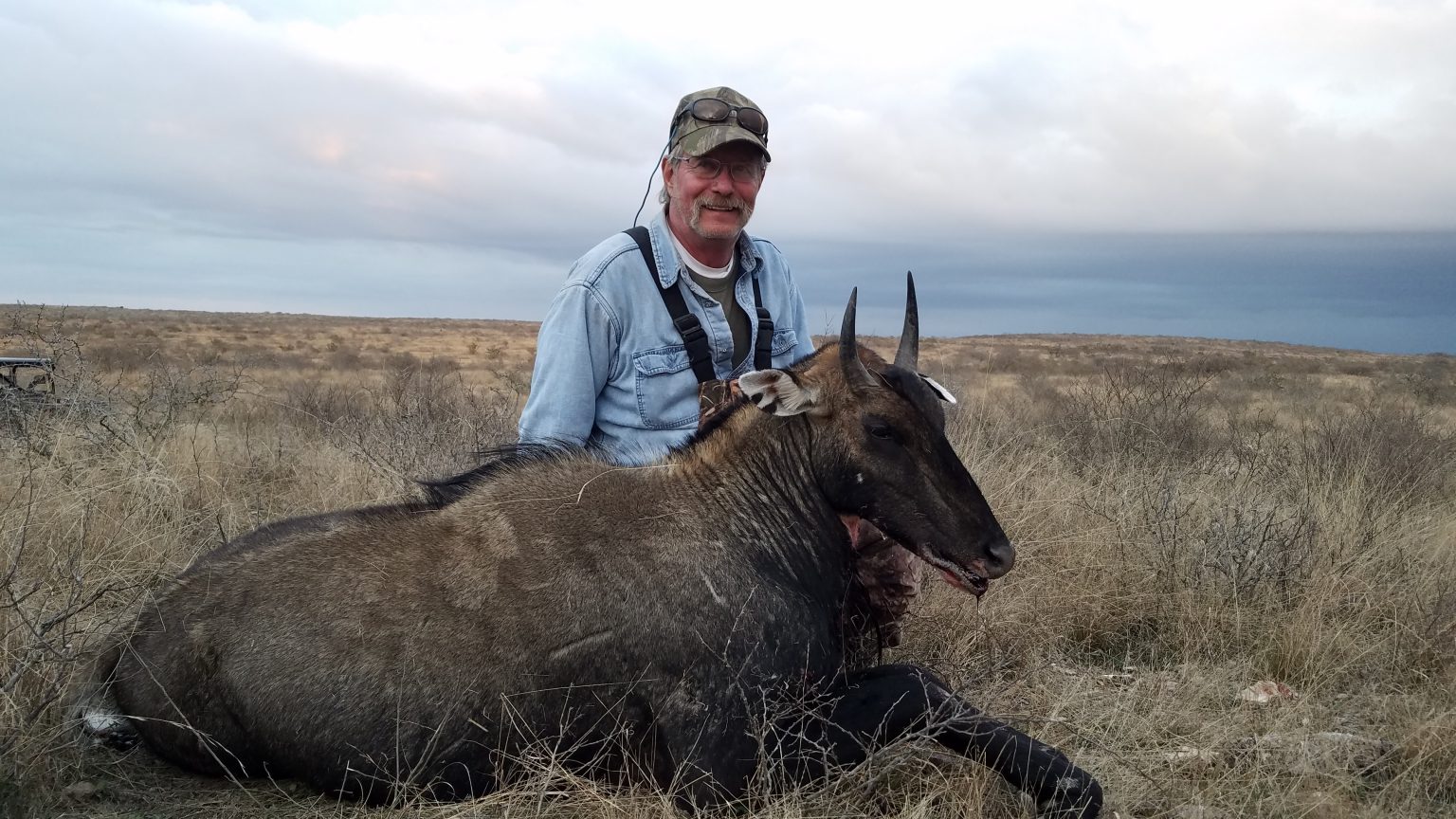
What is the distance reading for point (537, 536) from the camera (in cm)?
394

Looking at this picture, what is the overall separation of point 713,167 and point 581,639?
9.53ft

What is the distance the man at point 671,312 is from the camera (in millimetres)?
5242

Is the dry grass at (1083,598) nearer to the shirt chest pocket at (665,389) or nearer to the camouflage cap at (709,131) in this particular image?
the shirt chest pocket at (665,389)

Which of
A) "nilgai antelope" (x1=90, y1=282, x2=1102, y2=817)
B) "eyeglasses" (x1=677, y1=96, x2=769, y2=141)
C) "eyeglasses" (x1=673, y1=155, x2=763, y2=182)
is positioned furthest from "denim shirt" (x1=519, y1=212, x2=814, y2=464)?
Result: "nilgai antelope" (x1=90, y1=282, x2=1102, y2=817)

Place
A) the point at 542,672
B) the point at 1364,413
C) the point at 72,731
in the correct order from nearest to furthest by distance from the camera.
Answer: the point at 542,672
the point at 72,731
the point at 1364,413

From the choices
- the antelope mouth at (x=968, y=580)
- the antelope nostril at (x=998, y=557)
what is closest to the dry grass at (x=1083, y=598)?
the antelope mouth at (x=968, y=580)

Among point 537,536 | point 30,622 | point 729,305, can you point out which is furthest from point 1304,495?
point 30,622

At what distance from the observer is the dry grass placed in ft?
12.9

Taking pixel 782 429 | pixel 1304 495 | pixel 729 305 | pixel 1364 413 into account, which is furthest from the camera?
pixel 1364 413

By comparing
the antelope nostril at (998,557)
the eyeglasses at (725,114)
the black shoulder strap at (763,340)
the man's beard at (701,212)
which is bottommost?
the antelope nostril at (998,557)

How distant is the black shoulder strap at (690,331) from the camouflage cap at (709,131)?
1.79 feet

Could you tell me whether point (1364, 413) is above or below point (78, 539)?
above

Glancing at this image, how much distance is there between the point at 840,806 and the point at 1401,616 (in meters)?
4.30

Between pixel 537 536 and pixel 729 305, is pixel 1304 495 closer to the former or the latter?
pixel 729 305
